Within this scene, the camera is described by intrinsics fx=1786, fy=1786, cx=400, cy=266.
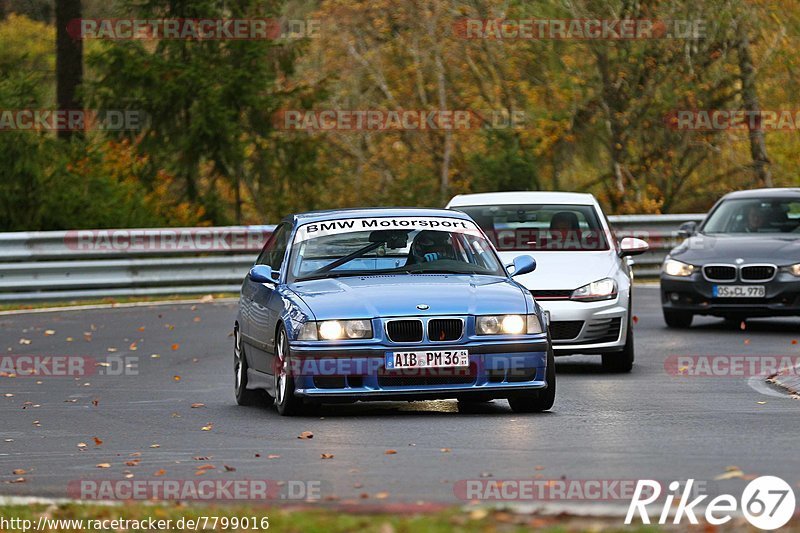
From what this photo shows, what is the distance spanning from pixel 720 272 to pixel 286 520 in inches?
531

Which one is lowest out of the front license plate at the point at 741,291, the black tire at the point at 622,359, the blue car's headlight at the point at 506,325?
the front license plate at the point at 741,291

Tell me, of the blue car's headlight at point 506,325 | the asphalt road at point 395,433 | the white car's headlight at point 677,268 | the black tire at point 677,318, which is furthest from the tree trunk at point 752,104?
the blue car's headlight at point 506,325

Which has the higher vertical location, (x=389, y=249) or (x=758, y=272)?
(x=389, y=249)

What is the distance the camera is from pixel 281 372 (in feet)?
41.1

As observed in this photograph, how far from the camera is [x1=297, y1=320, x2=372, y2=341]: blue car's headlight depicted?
11953 millimetres

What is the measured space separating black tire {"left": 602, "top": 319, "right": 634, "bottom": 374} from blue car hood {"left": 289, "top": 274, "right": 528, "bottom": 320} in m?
3.77

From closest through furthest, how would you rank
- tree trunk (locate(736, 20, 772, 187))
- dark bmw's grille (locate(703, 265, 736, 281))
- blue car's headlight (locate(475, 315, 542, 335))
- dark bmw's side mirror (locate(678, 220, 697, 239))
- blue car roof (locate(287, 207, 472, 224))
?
blue car's headlight (locate(475, 315, 542, 335)), blue car roof (locate(287, 207, 472, 224)), dark bmw's grille (locate(703, 265, 736, 281)), dark bmw's side mirror (locate(678, 220, 697, 239)), tree trunk (locate(736, 20, 772, 187))

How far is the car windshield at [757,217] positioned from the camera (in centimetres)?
2122

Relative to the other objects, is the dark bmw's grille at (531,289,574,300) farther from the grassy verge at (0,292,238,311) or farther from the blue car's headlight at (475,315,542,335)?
the grassy verge at (0,292,238,311)
